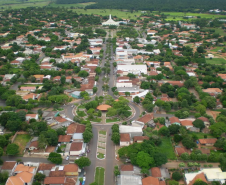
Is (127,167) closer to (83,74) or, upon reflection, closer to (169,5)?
(83,74)

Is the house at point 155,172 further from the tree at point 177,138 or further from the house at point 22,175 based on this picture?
the house at point 22,175

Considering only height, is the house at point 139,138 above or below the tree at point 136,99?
below

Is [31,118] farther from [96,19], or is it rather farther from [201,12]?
[201,12]

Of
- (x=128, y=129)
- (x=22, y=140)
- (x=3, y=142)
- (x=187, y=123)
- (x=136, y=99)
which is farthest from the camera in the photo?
(x=136, y=99)

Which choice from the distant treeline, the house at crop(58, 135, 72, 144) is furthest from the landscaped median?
the distant treeline

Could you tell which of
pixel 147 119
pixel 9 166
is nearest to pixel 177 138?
pixel 147 119

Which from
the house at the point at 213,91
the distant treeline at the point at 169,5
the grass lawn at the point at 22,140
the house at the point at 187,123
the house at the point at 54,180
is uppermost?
the distant treeline at the point at 169,5

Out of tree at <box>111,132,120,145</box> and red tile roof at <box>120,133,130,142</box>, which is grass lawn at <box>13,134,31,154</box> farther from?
red tile roof at <box>120,133,130,142</box>

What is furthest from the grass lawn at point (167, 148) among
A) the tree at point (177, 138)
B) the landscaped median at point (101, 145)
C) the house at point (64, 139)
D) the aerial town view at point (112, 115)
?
the house at point (64, 139)

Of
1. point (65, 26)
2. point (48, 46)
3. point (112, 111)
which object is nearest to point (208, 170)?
point (112, 111)
